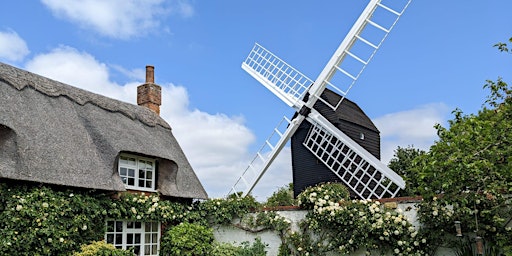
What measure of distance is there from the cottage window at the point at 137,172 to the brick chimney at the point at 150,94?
13.0ft

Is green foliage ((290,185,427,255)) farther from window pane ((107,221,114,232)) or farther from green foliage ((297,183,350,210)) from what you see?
window pane ((107,221,114,232))

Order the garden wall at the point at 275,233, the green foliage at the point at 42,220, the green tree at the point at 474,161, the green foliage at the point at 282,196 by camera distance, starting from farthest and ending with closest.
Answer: the green foliage at the point at 282,196 → the garden wall at the point at 275,233 → the green foliage at the point at 42,220 → the green tree at the point at 474,161

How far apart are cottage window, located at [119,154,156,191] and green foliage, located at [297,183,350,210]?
4229 mm

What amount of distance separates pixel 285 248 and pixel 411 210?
10.9 feet

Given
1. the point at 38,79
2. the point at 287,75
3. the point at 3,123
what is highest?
the point at 287,75

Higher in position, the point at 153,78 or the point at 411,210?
the point at 153,78

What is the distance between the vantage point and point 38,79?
12.0 meters

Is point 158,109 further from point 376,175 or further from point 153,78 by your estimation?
point 376,175

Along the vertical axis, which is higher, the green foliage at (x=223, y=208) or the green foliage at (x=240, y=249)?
the green foliage at (x=223, y=208)

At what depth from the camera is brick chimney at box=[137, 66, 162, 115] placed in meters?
16.1

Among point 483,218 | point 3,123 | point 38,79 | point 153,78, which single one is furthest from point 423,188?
point 153,78

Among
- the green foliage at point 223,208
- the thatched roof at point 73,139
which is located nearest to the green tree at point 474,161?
the green foliage at point 223,208

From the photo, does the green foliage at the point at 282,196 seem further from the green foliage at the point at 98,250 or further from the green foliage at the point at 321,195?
the green foliage at the point at 98,250

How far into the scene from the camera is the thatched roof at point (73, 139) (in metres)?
9.46
